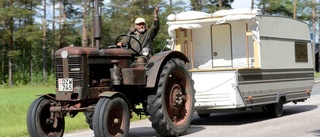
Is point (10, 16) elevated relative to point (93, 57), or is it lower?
elevated

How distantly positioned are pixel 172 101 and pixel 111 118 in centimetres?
190

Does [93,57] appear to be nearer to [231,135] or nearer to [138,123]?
[231,135]

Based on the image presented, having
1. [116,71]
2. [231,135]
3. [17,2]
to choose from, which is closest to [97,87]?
[116,71]

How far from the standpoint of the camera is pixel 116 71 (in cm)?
997

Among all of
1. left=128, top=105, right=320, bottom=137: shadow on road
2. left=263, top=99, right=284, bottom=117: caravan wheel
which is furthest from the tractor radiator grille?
left=263, top=99, right=284, bottom=117: caravan wheel

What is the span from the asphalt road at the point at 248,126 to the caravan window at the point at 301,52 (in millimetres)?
1511

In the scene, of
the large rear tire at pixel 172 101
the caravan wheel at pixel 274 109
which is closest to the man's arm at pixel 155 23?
the large rear tire at pixel 172 101

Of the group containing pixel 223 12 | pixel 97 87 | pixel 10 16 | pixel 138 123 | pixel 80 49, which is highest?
pixel 10 16

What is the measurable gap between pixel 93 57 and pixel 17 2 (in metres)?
52.2

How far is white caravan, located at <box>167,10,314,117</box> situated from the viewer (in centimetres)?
1295

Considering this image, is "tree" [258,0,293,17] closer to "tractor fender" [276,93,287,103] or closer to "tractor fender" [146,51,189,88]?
"tractor fender" [276,93,287,103]

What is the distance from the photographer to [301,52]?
1619 cm

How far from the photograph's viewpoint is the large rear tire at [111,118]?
908 cm

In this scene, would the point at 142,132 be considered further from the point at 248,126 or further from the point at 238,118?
the point at 238,118
